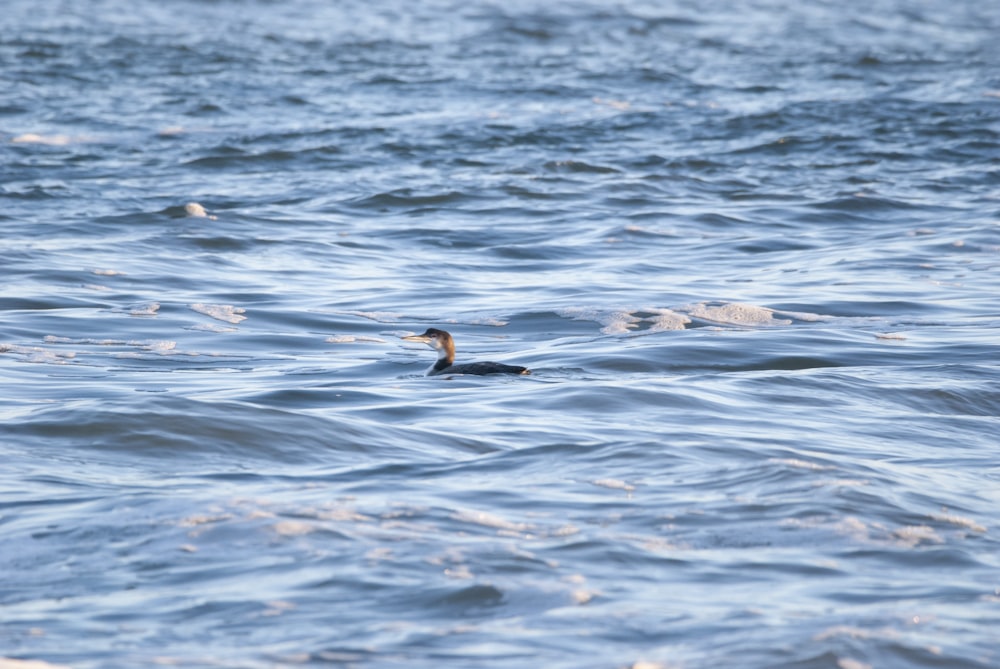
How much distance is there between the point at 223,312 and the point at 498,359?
2564mm

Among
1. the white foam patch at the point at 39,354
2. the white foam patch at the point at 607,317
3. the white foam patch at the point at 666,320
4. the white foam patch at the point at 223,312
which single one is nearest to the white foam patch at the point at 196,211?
the white foam patch at the point at 223,312

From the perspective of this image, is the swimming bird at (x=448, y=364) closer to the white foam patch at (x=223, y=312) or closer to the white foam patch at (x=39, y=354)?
the white foam patch at (x=223, y=312)

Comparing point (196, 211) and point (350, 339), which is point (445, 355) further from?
point (196, 211)

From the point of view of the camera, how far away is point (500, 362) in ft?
34.0

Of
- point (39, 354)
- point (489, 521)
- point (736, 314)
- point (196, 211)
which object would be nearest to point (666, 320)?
point (736, 314)

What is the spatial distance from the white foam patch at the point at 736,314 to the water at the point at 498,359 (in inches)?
2.4

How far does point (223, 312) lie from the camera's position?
11.9 m

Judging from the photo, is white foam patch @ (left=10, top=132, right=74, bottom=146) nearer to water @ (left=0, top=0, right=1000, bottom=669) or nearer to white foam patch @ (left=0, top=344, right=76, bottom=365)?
water @ (left=0, top=0, right=1000, bottom=669)

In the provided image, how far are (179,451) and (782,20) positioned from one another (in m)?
29.2

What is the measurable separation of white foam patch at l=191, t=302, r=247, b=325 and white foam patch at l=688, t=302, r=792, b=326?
11.9ft

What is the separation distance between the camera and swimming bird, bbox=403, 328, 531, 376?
9.59 meters

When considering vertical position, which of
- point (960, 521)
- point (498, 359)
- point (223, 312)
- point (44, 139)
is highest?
point (44, 139)

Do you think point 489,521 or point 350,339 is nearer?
point 489,521

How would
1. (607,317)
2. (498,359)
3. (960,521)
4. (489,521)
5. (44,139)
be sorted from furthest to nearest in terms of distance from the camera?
(44,139), (607,317), (498,359), (960,521), (489,521)
